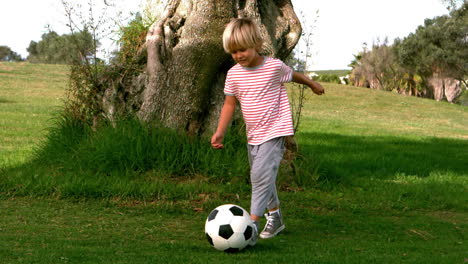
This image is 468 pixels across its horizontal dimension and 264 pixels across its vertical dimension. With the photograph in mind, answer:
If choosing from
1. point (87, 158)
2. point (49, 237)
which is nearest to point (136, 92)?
point (87, 158)

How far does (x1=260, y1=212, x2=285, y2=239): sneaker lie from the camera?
5.90 meters

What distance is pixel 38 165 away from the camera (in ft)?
29.5

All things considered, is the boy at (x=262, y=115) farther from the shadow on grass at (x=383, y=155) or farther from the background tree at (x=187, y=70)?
the shadow on grass at (x=383, y=155)

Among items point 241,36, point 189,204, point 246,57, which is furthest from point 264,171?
point 189,204

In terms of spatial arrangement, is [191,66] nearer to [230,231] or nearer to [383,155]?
[230,231]

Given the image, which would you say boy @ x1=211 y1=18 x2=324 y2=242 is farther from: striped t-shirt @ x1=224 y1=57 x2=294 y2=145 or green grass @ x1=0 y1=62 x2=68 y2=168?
green grass @ x1=0 y1=62 x2=68 y2=168

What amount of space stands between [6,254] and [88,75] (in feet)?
15.4

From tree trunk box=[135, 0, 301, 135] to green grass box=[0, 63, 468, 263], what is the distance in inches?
19.5

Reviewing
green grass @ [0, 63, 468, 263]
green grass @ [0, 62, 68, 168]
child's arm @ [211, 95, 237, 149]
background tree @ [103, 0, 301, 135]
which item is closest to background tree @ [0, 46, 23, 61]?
green grass @ [0, 62, 68, 168]

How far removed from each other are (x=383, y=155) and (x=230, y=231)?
352 inches

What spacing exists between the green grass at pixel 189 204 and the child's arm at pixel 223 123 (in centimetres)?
100

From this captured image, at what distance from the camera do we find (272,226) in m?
5.94

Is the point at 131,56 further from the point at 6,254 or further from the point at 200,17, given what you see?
the point at 6,254

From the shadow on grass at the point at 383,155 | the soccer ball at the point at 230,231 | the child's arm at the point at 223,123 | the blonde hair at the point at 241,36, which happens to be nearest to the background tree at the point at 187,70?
the shadow on grass at the point at 383,155
